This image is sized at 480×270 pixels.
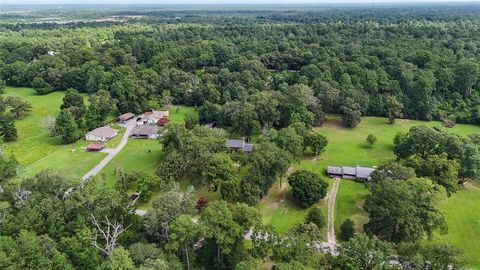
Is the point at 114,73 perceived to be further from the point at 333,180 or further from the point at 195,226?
the point at 195,226

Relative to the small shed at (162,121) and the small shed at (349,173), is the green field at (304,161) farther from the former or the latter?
the small shed at (162,121)

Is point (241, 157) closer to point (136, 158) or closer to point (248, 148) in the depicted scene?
point (248, 148)

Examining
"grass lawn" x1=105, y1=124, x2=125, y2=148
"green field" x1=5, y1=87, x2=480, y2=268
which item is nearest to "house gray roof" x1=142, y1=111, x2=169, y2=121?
"green field" x1=5, y1=87, x2=480, y2=268

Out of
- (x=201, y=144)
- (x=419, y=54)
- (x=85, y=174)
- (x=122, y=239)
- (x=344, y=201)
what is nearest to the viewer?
(x=122, y=239)

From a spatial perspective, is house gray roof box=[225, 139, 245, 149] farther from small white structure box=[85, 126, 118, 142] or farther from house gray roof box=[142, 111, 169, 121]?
small white structure box=[85, 126, 118, 142]

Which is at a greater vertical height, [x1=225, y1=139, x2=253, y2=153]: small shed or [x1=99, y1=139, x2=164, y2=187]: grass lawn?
[x1=225, y1=139, x2=253, y2=153]: small shed

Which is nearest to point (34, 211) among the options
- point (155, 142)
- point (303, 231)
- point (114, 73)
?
point (303, 231)

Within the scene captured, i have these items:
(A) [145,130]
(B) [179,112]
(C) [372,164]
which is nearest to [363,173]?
(C) [372,164]

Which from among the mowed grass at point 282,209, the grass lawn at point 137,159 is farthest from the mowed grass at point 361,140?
the grass lawn at point 137,159
